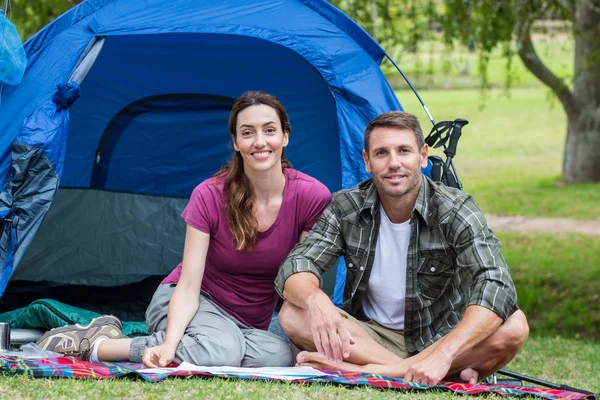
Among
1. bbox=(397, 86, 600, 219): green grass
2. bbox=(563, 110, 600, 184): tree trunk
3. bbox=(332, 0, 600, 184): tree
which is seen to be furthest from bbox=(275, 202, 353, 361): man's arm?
bbox=(563, 110, 600, 184): tree trunk

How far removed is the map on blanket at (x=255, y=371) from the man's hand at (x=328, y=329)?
0.10 metres

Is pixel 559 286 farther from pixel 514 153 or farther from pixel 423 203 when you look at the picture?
pixel 514 153

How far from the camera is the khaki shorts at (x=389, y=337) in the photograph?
3.39 meters

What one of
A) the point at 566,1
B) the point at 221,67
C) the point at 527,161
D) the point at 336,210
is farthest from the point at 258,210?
the point at 527,161

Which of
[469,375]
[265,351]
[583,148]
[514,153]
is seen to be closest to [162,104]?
[265,351]

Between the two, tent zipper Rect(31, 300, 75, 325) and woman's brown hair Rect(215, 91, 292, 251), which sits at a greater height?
woman's brown hair Rect(215, 91, 292, 251)

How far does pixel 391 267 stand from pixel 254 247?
56cm

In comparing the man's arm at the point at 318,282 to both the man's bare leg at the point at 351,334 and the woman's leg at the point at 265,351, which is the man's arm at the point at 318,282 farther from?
the woman's leg at the point at 265,351

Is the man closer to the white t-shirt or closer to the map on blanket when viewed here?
the white t-shirt

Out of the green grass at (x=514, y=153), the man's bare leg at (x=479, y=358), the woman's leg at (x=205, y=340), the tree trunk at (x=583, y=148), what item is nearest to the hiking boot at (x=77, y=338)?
the woman's leg at (x=205, y=340)

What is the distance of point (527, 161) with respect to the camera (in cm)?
1709

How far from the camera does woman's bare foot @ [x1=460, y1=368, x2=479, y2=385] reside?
3168 millimetres

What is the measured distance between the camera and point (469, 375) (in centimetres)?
317

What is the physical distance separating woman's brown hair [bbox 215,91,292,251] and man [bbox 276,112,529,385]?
21cm
